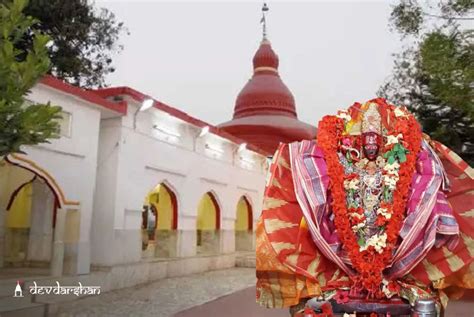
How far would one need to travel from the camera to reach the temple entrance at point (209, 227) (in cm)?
1334

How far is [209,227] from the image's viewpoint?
14.5 meters

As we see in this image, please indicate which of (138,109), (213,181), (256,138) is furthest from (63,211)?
(256,138)

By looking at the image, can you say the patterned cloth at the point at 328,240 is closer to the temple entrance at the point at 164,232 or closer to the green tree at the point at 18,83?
the green tree at the point at 18,83

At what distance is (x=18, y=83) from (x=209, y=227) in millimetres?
11208

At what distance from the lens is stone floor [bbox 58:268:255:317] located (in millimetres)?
6945

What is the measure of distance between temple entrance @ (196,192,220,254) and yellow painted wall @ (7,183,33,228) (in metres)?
4.37

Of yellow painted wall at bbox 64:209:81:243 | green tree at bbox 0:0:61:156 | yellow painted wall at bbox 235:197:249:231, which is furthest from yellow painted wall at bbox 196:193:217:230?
green tree at bbox 0:0:61:156

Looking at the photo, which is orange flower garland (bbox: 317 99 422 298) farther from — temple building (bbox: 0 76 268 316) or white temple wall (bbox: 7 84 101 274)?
white temple wall (bbox: 7 84 101 274)

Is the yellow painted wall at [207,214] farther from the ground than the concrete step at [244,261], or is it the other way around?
the yellow painted wall at [207,214]

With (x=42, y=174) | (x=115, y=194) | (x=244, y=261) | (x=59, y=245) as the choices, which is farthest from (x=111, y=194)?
(x=244, y=261)

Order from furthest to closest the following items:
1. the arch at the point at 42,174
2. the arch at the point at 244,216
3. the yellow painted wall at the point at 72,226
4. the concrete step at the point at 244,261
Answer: the arch at the point at 244,216, the concrete step at the point at 244,261, the yellow painted wall at the point at 72,226, the arch at the point at 42,174

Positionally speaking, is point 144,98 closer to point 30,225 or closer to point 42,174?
point 42,174

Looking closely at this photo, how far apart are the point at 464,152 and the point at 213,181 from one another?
640 centimetres

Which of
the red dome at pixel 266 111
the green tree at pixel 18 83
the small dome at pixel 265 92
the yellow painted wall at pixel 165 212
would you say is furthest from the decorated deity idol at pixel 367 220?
the small dome at pixel 265 92
